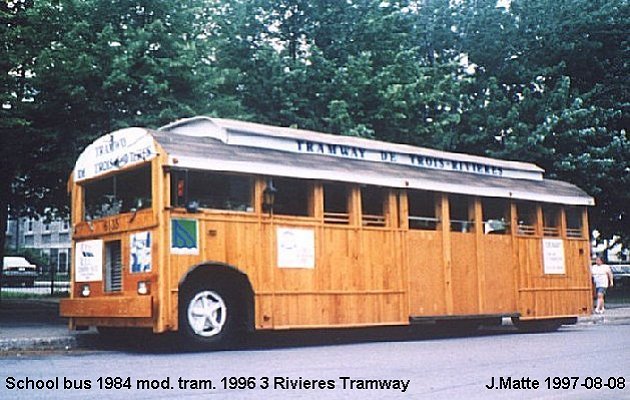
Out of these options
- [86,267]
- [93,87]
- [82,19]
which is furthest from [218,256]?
[82,19]

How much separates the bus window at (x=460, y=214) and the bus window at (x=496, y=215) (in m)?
0.45

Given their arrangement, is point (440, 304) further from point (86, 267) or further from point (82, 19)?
point (82, 19)

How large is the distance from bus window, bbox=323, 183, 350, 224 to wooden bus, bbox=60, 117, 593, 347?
2 centimetres

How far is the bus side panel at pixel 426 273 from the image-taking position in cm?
1533

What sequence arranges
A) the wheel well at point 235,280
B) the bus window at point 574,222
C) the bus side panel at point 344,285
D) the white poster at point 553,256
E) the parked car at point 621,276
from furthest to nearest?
the parked car at point 621,276 < the bus window at point 574,222 < the white poster at point 553,256 < the bus side panel at point 344,285 < the wheel well at point 235,280

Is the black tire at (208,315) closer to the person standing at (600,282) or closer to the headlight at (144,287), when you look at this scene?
the headlight at (144,287)

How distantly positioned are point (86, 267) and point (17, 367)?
11.4 ft

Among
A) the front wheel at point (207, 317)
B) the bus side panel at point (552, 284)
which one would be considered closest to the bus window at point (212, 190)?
the front wheel at point (207, 317)

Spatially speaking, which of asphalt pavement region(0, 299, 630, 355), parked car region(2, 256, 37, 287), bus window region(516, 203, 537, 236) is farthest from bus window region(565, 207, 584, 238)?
parked car region(2, 256, 37, 287)

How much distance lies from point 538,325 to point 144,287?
986 centimetres

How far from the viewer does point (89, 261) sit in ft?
44.6

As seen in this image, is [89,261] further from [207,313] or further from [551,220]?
[551,220]

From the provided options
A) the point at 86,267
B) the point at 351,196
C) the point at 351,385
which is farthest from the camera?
the point at 351,196

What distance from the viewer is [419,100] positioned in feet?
77.9
